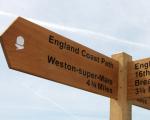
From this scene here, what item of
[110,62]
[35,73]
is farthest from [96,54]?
[35,73]

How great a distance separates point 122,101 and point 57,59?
0.89 m

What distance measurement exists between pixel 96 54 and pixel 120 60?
0.38 meters

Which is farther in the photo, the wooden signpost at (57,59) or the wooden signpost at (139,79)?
the wooden signpost at (139,79)

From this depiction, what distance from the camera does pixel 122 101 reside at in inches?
141

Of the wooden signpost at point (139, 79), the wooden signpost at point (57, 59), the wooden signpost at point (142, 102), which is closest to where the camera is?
the wooden signpost at point (57, 59)

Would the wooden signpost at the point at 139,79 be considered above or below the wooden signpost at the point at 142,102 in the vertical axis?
Result: above

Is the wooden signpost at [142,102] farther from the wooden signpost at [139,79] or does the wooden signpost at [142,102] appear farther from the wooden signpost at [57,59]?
the wooden signpost at [57,59]

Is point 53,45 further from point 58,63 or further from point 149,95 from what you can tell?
point 149,95

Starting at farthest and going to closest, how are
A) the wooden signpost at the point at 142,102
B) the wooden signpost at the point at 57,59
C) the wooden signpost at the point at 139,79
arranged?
the wooden signpost at the point at 142,102 → the wooden signpost at the point at 139,79 → the wooden signpost at the point at 57,59

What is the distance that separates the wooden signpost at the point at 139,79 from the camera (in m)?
3.51

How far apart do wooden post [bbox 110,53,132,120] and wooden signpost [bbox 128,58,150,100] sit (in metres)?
0.05

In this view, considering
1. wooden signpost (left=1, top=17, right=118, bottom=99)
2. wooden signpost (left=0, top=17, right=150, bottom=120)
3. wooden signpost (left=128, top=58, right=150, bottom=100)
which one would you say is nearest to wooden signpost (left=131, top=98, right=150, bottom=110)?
wooden signpost (left=0, top=17, right=150, bottom=120)

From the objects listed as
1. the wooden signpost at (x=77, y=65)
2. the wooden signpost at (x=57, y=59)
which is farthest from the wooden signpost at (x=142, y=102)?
the wooden signpost at (x=57, y=59)

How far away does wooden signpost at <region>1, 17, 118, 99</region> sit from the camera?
2.66 metres
